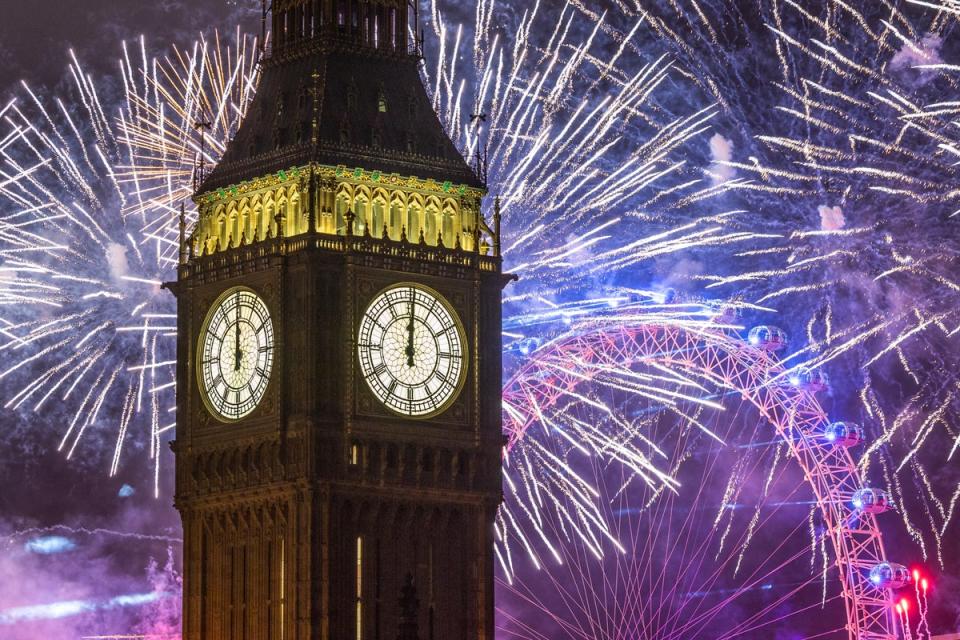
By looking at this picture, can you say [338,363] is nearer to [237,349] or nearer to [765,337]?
[237,349]

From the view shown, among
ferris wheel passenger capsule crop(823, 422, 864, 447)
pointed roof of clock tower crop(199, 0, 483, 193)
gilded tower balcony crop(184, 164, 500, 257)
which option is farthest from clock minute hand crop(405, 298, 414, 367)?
ferris wheel passenger capsule crop(823, 422, 864, 447)

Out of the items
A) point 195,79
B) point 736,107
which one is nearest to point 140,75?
point 195,79

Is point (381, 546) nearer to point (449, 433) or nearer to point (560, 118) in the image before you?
point (449, 433)

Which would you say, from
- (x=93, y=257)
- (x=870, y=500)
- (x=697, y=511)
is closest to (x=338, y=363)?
(x=93, y=257)

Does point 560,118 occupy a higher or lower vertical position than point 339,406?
higher

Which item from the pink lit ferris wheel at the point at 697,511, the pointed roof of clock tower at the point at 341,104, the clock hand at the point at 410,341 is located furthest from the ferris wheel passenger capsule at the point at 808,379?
the clock hand at the point at 410,341

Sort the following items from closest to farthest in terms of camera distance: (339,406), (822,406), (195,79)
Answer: (339,406) → (195,79) → (822,406)
